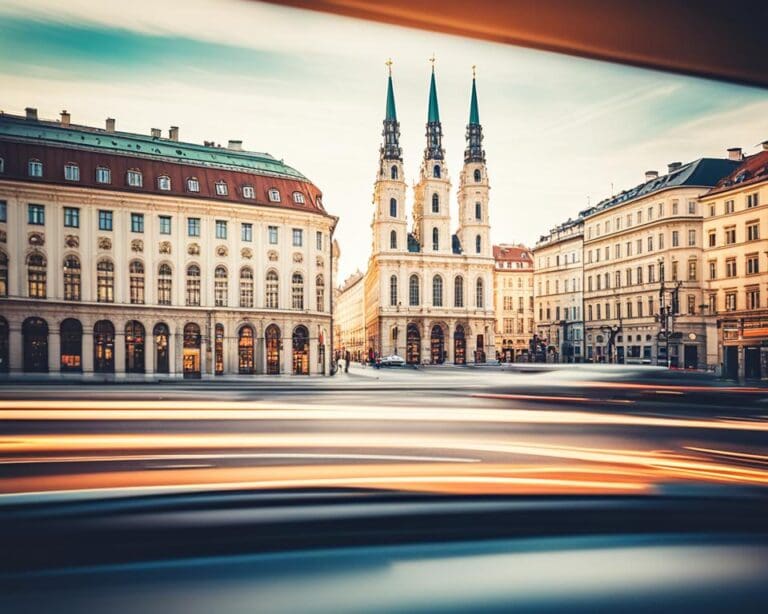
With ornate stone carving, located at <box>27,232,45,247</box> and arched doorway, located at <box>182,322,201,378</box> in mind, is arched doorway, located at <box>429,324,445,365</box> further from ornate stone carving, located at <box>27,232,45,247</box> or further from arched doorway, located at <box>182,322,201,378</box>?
ornate stone carving, located at <box>27,232,45,247</box>

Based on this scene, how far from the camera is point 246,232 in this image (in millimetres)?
8266

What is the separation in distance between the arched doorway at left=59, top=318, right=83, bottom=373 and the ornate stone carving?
1.11 metres

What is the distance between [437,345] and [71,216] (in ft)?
192

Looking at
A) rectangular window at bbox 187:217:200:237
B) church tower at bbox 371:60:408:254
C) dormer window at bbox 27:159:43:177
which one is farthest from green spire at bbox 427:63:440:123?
church tower at bbox 371:60:408:254

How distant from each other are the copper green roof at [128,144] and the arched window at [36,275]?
1.13 metres

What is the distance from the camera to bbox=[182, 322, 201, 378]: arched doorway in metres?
8.47

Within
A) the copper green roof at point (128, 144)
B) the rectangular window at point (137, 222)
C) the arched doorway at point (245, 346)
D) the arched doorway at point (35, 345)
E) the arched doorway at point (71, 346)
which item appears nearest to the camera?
the copper green roof at point (128, 144)

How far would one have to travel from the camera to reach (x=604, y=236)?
61.6 feet

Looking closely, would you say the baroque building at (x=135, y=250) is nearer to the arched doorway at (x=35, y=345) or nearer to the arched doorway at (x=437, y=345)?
the arched doorway at (x=35, y=345)

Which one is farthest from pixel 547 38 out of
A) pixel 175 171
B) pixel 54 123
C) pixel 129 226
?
pixel 175 171

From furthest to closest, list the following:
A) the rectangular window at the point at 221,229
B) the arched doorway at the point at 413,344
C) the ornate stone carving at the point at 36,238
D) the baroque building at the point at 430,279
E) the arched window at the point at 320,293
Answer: the arched doorway at the point at 413,344
the baroque building at the point at 430,279
the arched window at the point at 320,293
the rectangular window at the point at 221,229
the ornate stone carving at the point at 36,238

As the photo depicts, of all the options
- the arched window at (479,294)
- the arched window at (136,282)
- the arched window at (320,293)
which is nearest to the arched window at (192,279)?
the arched window at (136,282)

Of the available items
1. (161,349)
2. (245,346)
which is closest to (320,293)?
(245,346)

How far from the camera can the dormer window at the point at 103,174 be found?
757 cm
